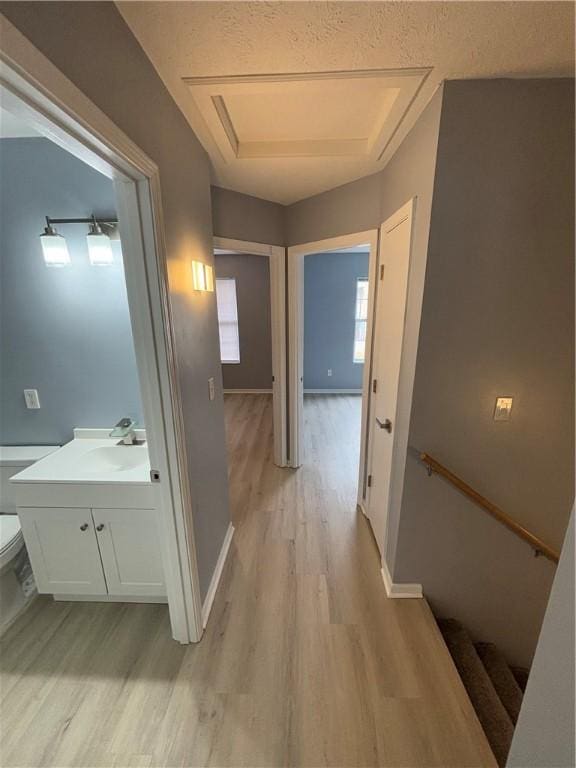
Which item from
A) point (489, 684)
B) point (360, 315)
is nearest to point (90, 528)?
point (489, 684)

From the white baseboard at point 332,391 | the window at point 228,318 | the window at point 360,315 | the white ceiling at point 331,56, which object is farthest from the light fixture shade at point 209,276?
the white baseboard at point 332,391

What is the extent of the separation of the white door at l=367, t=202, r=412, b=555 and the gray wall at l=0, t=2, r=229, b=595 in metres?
1.07

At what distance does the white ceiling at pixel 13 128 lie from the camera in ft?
4.60

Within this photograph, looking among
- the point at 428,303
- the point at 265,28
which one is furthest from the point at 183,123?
the point at 428,303

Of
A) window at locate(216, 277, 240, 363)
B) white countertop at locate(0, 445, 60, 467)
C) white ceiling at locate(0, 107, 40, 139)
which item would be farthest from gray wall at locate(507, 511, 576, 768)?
window at locate(216, 277, 240, 363)

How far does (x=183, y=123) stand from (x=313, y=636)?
8.44 feet

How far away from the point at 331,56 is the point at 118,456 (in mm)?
2077

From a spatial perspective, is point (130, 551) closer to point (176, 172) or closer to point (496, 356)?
point (176, 172)

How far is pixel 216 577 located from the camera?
6.03 feet

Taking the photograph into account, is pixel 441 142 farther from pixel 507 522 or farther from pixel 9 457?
pixel 9 457

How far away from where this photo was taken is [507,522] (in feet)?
5.09

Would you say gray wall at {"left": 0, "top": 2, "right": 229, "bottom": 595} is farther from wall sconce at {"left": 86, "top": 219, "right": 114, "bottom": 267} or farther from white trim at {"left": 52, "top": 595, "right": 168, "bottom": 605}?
wall sconce at {"left": 86, "top": 219, "right": 114, "bottom": 267}

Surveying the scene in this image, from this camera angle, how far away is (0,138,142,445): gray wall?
162cm

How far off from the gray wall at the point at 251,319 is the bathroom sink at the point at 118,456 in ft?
11.1
